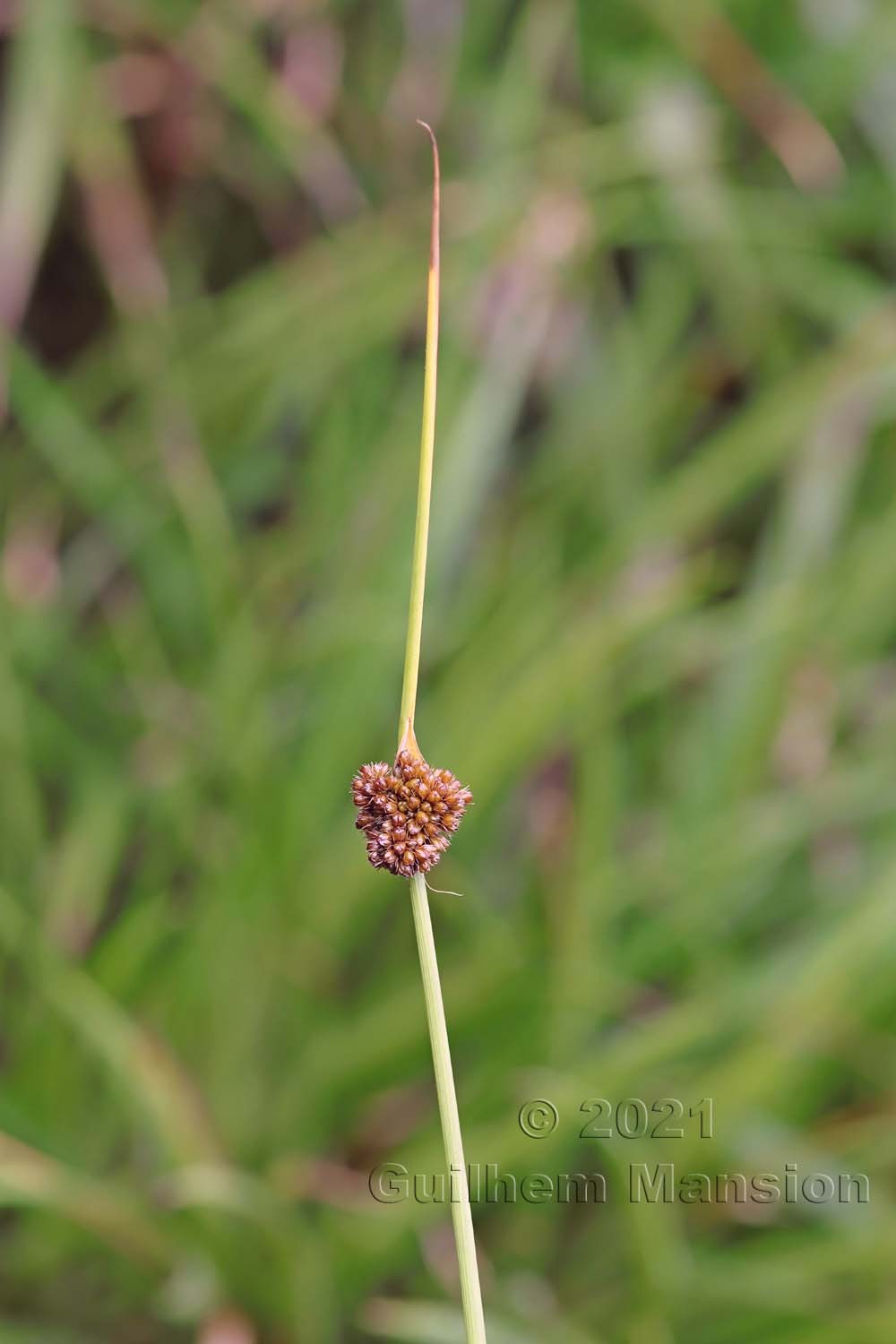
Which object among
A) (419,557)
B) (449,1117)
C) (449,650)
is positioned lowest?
(449,1117)

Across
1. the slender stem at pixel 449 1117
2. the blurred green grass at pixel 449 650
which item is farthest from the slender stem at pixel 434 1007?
the blurred green grass at pixel 449 650

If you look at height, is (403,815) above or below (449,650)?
below

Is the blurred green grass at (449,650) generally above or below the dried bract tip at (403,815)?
above

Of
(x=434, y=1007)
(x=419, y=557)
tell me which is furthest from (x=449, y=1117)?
(x=419, y=557)

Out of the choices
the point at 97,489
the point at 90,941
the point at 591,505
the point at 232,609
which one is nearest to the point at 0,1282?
the point at 90,941

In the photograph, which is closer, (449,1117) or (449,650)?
(449,1117)

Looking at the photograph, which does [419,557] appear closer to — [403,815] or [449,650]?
[403,815]

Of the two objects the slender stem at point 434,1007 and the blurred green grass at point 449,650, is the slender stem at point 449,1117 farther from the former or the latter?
the blurred green grass at point 449,650
